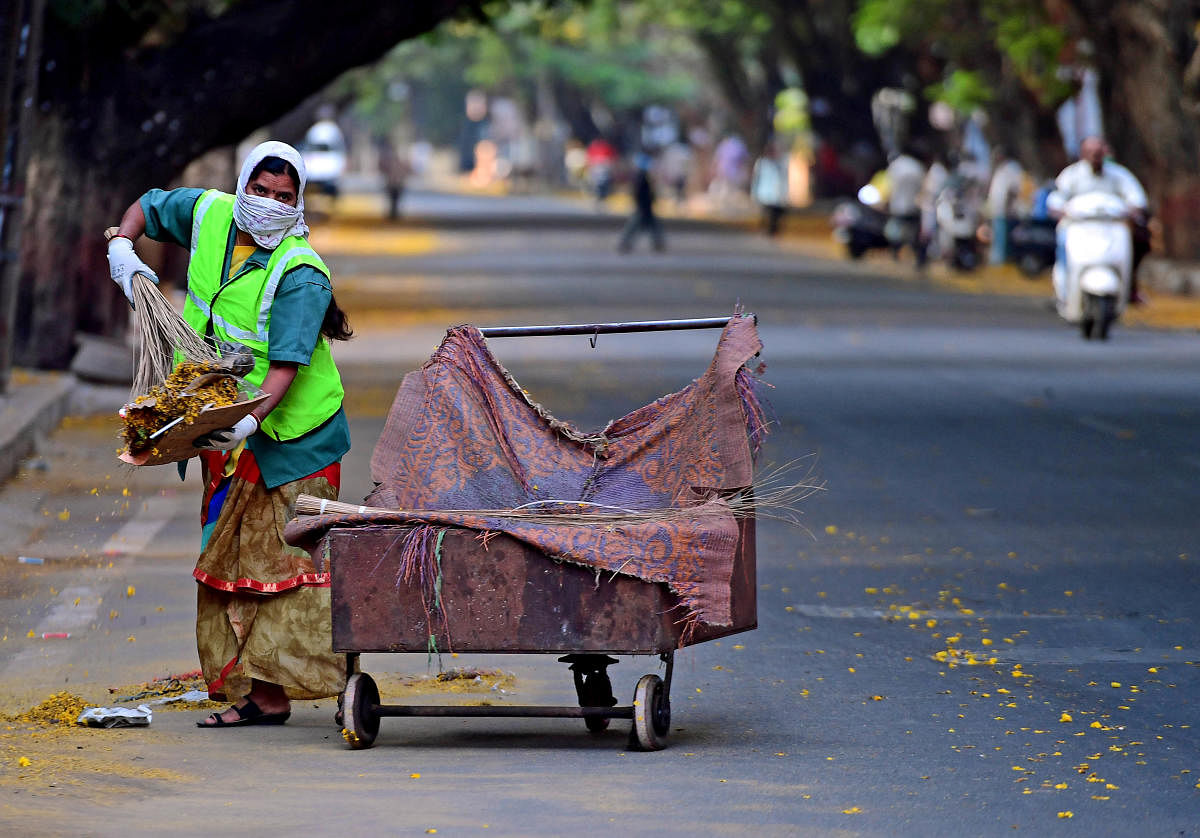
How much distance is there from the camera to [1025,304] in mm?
27812

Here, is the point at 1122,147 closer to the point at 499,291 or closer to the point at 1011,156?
the point at 1011,156

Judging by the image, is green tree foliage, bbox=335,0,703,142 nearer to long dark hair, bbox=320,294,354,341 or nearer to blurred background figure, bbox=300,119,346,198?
blurred background figure, bbox=300,119,346,198

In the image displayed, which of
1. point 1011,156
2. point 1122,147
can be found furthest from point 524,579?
point 1011,156

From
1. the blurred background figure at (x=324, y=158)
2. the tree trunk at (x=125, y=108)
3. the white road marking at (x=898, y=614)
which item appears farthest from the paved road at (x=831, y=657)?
the blurred background figure at (x=324, y=158)

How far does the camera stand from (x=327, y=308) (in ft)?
22.2

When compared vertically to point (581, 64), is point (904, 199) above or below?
below

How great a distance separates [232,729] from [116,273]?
1424 mm

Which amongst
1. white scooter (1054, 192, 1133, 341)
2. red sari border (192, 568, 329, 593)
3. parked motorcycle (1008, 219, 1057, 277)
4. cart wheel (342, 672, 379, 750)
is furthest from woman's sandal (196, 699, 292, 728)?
parked motorcycle (1008, 219, 1057, 277)

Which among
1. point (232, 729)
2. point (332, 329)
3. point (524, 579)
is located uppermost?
point (332, 329)

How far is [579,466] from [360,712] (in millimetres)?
1273

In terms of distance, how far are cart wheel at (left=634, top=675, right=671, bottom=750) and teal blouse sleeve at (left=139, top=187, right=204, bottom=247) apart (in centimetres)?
199

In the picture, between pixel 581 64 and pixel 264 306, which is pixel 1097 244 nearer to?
pixel 264 306

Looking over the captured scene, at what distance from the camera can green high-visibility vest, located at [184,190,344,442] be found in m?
6.70

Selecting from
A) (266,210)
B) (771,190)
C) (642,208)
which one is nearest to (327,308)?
(266,210)
